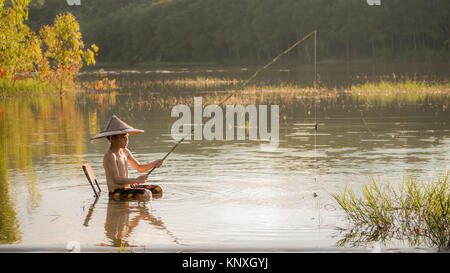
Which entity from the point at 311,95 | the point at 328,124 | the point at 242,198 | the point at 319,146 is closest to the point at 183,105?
the point at 311,95

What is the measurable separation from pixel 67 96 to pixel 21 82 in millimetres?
2892

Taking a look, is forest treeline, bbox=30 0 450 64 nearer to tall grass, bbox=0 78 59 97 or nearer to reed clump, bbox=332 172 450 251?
tall grass, bbox=0 78 59 97

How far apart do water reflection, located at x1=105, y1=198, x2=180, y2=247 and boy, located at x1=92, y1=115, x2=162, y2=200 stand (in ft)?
0.46

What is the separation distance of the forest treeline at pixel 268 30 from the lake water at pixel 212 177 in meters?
75.5

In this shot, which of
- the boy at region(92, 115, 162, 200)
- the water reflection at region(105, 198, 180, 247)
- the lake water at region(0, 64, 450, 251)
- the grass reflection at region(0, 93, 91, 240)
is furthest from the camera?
the grass reflection at region(0, 93, 91, 240)

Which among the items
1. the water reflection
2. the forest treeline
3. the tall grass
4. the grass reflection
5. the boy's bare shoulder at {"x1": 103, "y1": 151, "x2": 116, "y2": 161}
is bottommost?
the water reflection

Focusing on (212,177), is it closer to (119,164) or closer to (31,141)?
(119,164)

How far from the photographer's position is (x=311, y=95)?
3466 cm

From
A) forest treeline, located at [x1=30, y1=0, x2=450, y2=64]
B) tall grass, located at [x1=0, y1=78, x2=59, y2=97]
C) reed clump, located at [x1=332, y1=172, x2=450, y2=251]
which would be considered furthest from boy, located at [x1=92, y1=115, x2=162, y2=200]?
forest treeline, located at [x1=30, y1=0, x2=450, y2=64]

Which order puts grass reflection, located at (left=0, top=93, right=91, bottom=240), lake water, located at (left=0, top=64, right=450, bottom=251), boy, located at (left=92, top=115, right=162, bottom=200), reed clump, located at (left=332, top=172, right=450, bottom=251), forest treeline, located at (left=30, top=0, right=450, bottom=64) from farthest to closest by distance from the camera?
forest treeline, located at (left=30, top=0, right=450, bottom=64) → grass reflection, located at (left=0, top=93, right=91, bottom=240) → boy, located at (left=92, top=115, right=162, bottom=200) → lake water, located at (left=0, top=64, right=450, bottom=251) → reed clump, located at (left=332, top=172, right=450, bottom=251)

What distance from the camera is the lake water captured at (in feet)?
28.5

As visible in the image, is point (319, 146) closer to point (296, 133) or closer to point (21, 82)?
point (296, 133)

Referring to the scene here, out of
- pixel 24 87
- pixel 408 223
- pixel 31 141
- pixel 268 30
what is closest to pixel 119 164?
pixel 408 223

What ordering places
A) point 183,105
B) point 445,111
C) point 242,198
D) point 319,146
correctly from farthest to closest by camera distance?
1. point 183,105
2. point 445,111
3. point 319,146
4. point 242,198
